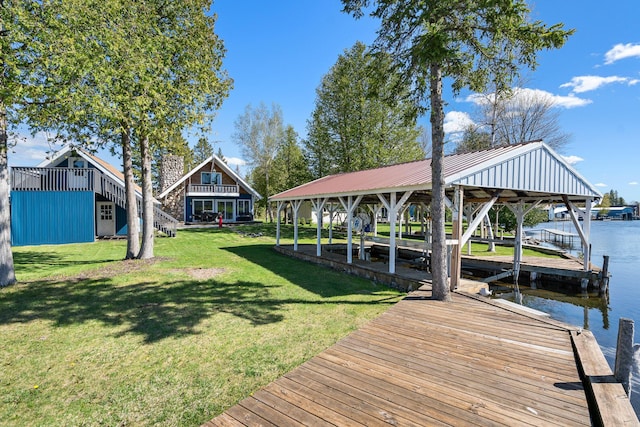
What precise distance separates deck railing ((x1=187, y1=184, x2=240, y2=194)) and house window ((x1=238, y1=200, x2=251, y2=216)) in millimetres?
1344

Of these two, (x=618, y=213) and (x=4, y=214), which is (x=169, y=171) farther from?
(x=618, y=213)

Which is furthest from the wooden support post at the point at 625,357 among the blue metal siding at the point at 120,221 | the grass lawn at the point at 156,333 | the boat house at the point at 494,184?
the blue metal siding at the point at 120,221

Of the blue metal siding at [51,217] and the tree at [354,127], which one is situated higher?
the tree at [354,127]

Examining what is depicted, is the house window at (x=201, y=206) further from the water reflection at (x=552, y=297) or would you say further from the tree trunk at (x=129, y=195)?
the water reflection at (x=552, y=297)

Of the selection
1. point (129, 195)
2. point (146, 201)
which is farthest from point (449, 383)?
point (129, 195)

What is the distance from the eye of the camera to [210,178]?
2950cm

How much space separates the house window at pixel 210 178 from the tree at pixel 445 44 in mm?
24781

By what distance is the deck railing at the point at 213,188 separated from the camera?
2848 cm

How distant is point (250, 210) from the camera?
31031 millimetres

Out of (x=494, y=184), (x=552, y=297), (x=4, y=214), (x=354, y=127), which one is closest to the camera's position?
(x=4, y=214)

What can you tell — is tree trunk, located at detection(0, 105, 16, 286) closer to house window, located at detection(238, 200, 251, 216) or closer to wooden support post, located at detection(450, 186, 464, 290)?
wooden support post, located at detection(450, 186, 464, 290)

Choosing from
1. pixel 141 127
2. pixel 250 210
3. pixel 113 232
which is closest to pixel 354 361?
pixel 141 127

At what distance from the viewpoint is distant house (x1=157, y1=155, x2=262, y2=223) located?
28.7 meters

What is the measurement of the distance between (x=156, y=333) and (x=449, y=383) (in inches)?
187
